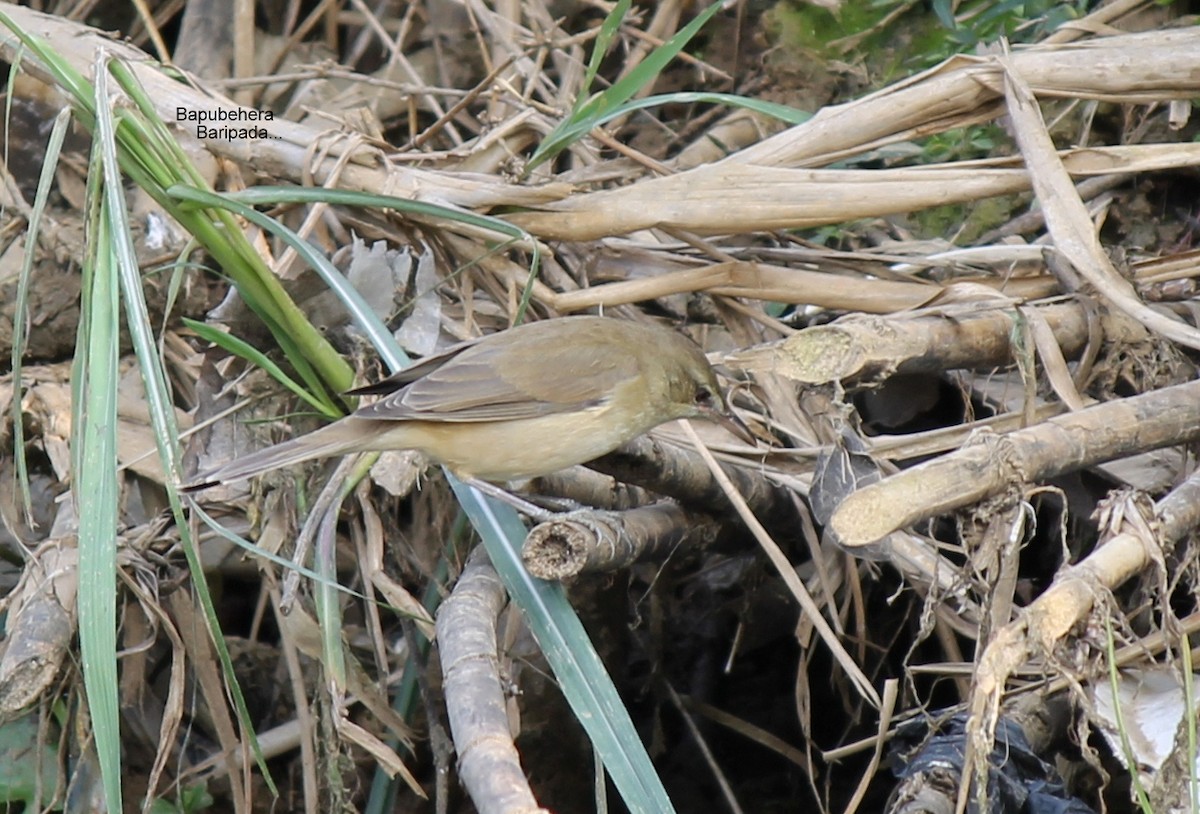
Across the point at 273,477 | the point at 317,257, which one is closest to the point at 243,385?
the point at 273,477

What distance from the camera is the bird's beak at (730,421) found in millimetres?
3490

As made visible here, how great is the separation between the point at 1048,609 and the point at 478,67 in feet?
13.4

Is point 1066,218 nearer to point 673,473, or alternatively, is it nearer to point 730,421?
point 730,421

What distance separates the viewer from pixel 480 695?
2.40m

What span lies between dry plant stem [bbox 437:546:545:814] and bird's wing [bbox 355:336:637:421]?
41 centimetres

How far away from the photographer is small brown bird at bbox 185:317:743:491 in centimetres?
317

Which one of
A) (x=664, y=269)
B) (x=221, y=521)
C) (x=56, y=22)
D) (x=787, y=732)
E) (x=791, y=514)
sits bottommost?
(x=787, y=732)

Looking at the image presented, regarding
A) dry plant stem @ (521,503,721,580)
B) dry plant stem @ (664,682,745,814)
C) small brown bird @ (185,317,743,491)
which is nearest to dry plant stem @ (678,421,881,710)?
dry plant stem @ (521,503,721,580)

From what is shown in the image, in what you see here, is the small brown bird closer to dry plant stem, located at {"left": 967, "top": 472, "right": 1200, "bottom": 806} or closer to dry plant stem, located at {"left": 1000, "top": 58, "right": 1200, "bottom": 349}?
dry plant stem, located at {"left": 1000, "top": 58, "right": 1200, "bottom": 349}

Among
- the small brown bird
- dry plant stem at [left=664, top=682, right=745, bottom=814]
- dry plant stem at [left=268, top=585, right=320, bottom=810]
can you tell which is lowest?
dry plant stem at [left=664, top=682, right=745, bottom=814]

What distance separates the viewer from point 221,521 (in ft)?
11.8

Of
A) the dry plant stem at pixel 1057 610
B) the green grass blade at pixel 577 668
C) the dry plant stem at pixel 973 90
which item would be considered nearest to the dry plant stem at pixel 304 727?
the green grass blade at pixel 577 668

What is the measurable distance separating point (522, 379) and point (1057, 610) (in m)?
1.61

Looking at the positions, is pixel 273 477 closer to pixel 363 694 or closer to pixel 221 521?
pixel 221 521
